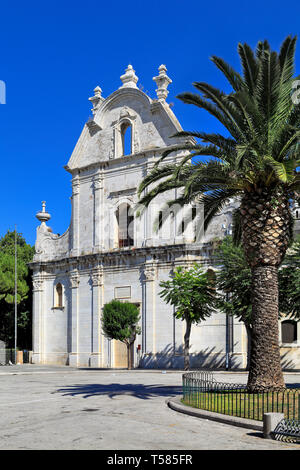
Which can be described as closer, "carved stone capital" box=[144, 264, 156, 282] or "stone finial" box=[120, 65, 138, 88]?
"carved stone capital" box=[144, 264, 156, 282]

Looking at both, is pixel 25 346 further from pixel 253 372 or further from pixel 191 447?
pixel 191 447

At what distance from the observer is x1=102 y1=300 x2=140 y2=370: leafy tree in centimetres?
3478

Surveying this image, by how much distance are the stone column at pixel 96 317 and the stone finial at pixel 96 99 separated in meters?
12.4

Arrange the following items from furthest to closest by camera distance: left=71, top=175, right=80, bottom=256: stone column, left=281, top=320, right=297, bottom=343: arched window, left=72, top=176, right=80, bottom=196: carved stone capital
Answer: left=72, top=176, right=80, bottom=196: carved stone capital → left=71, top=175, right=80, bottom=256: stone column → left=281, top=320, right=297, bottom=343: arched window

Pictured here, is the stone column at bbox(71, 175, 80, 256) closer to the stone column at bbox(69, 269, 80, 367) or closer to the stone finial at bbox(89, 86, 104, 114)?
the stone column at bbox(69, 269, 80, 367)

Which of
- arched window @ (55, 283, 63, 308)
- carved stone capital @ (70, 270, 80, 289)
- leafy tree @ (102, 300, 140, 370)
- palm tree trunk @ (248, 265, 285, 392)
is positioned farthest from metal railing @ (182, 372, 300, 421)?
arched window @ (55, 283, 63, 308)

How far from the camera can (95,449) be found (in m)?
9.38

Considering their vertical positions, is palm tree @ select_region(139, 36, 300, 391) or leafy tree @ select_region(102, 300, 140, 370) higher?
palm tree @ select_region(139, 36, 300, 391)

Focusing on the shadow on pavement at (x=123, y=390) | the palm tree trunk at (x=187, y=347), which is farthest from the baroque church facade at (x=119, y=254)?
the shadow on pavement at (x=123, y=390)

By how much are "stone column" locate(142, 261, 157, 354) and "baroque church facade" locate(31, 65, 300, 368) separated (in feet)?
0.21

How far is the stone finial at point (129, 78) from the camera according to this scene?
4216 centimetres

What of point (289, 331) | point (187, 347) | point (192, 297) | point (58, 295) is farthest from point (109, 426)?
point (58, 295)

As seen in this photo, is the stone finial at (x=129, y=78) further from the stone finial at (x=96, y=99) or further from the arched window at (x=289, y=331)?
the arched window at (x=289, y=331)
